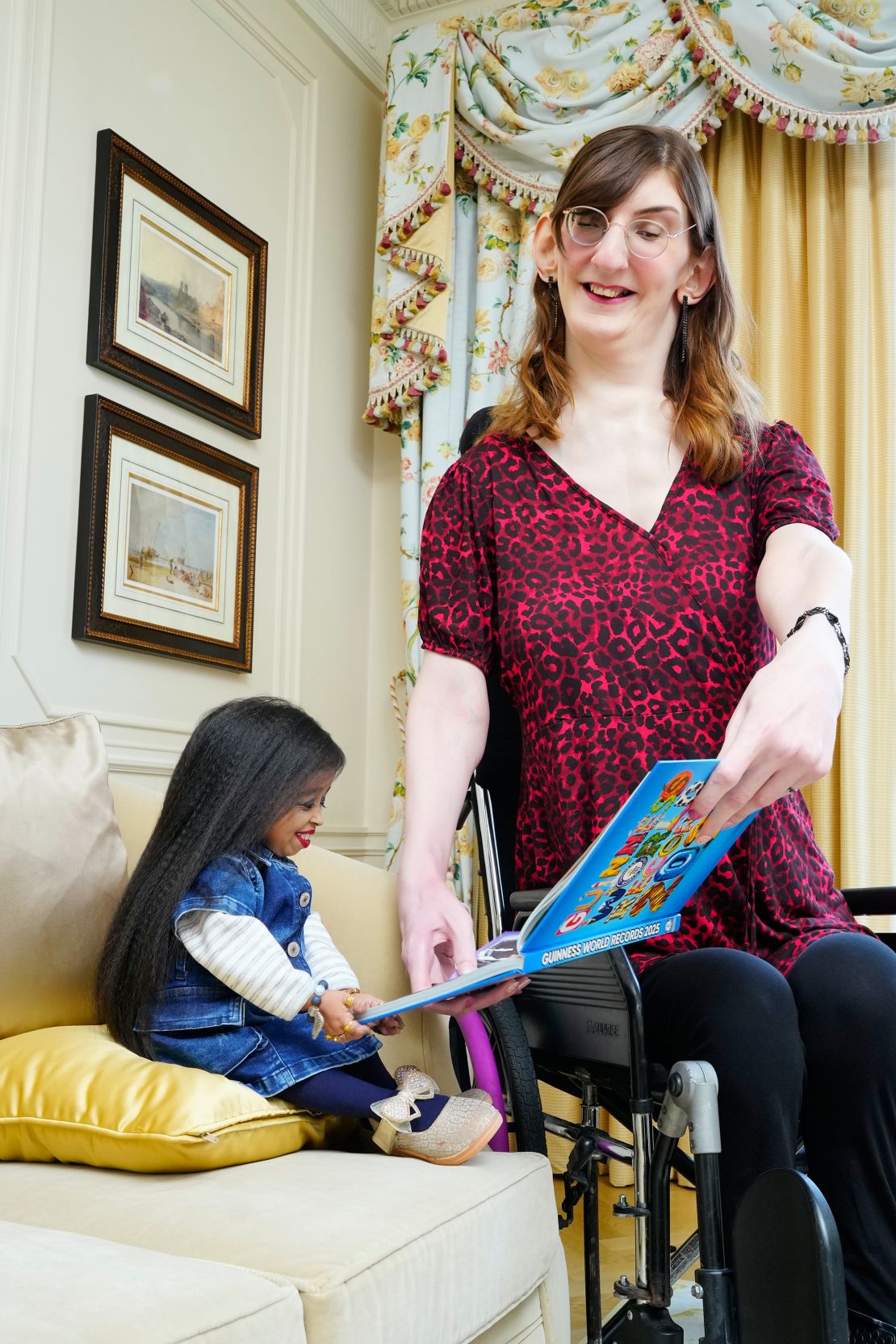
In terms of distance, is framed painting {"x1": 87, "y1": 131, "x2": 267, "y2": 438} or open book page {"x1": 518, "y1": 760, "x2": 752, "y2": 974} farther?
framed painting {"x1": 87, "y1": 131, "x2": 267, "y2": 438}

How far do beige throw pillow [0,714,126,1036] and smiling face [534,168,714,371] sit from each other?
75 centimetres

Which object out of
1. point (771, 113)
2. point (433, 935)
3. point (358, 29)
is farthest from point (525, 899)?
point (358, 29)

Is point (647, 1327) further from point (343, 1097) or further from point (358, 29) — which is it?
point (358, 29)

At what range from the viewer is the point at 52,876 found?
1245 mm

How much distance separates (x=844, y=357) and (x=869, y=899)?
1.64 metres

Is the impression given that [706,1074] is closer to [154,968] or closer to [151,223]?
[154,968]

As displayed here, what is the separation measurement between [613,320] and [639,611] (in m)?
0.33

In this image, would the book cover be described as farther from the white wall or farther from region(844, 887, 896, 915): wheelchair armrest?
the white wall

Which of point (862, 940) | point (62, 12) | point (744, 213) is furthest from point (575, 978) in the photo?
point (744, 213)

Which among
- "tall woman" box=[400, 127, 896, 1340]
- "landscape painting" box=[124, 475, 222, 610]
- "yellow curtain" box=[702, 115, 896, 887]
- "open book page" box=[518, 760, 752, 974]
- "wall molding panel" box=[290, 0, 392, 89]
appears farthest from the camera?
"wall molding panel" box=[290, 0, 392, 89]

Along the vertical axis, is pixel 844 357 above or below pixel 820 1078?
Result: above

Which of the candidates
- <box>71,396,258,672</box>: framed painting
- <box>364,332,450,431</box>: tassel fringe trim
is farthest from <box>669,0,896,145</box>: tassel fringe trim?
<box>71,396,258,672</box>: framed painting

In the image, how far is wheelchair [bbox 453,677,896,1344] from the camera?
712mm

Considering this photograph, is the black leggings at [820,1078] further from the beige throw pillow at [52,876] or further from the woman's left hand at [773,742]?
the beige throw pillow at [52,876]
